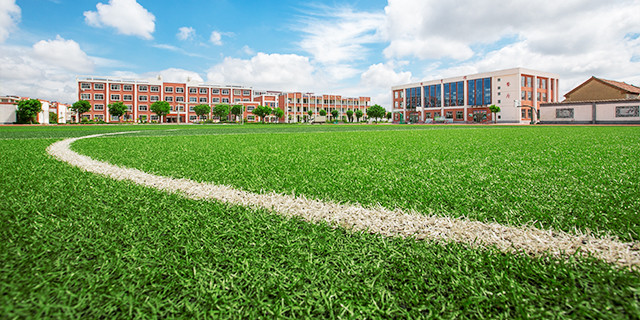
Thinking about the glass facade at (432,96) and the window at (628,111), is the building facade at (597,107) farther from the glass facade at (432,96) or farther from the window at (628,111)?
the glass facade at (432,96)

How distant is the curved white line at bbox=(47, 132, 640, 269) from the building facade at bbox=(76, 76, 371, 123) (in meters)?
65.2

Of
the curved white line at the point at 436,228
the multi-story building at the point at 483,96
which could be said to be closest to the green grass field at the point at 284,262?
the curved white line at the point at 436,228

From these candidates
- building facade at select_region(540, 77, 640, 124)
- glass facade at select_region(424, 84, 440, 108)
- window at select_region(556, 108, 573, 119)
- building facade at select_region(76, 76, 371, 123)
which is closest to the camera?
building facade at select_region(540, 77, 640, 124)

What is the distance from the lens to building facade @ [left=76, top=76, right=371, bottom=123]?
195 feet

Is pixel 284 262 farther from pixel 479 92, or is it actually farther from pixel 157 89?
pixel 157 89

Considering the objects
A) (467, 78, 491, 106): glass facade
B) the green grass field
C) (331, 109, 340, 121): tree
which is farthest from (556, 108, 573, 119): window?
(331, 109, 340, 121): tree

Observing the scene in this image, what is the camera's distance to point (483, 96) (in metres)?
48.2

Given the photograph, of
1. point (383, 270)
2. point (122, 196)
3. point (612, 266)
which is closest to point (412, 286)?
point (383, 270)

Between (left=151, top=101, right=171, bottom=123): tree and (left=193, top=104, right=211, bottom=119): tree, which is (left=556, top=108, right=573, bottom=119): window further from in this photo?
(left=151, top=101, right=171, bottom=123): tree

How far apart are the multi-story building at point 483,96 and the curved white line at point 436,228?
45.5 metres

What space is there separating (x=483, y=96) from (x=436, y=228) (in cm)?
5359

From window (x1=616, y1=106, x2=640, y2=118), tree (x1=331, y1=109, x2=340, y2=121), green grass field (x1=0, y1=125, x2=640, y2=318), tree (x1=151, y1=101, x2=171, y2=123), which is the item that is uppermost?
tree (x1=331, y1=109, x2=340, y2=121)

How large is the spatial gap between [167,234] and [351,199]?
985 mm

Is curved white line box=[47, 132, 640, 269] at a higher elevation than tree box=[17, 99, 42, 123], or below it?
below
